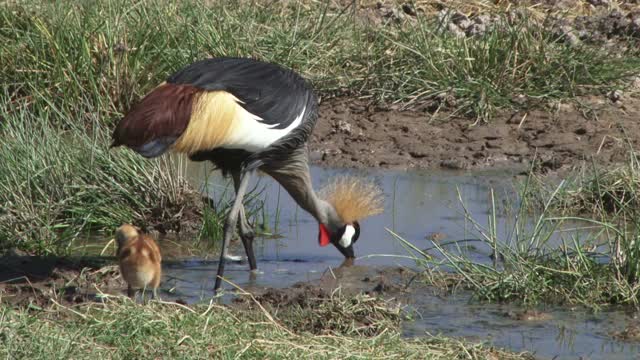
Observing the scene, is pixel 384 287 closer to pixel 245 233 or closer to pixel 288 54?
pixel 245 233

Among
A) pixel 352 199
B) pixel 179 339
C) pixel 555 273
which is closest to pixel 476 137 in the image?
pixel 352 199

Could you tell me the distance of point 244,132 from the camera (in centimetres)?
745

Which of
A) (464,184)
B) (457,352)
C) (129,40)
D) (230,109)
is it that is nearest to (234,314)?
(457,352)

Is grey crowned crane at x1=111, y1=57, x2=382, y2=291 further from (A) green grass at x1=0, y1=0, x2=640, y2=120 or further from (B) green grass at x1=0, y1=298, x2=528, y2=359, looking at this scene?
(A) green grass at x1=0, y1=0, x2=640, y2=120

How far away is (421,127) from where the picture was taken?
10344 millimetres

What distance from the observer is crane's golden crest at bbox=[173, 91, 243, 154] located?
7.12 metres

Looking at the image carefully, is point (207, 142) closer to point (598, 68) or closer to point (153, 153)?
point (153, 153)

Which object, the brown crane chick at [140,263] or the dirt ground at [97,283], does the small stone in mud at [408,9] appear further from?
the brown crane chick at [140,263]

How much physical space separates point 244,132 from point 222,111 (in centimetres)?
25

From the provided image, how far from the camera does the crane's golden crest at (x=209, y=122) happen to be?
7.12 metres

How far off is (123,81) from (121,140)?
3038 millimetres

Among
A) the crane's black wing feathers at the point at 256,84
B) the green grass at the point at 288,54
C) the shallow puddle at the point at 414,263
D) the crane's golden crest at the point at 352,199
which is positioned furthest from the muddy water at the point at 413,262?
the green grass at the point at 288,54

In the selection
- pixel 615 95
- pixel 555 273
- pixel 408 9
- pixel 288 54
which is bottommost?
pixel 555 273

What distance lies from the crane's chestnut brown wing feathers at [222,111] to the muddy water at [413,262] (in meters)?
0.69
